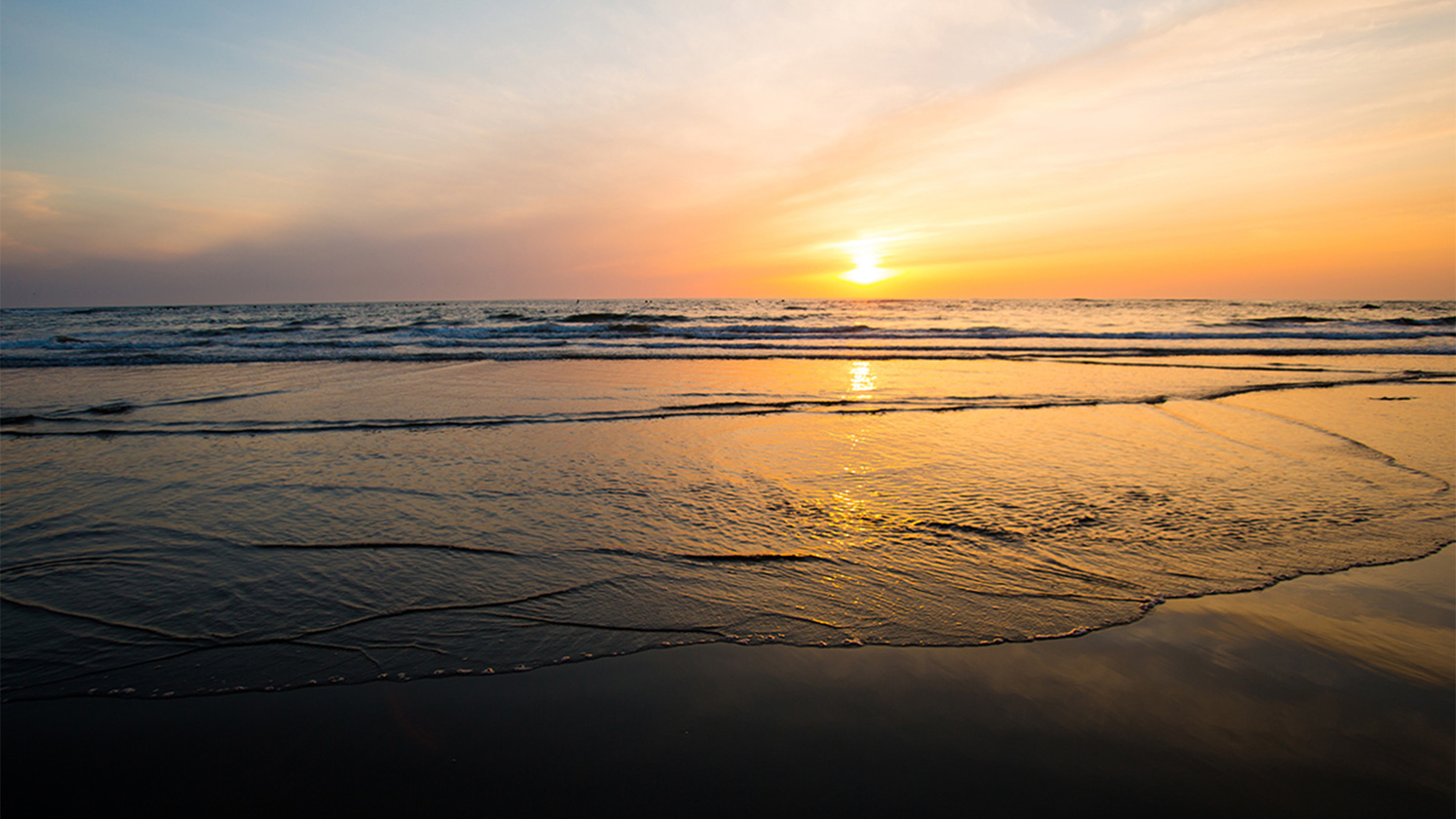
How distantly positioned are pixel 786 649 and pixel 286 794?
2010mm

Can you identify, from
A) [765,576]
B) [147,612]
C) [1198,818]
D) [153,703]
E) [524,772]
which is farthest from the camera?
[765,576]

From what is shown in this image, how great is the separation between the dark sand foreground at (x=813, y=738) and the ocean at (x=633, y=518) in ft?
0.64

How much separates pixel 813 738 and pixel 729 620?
3.00 ft

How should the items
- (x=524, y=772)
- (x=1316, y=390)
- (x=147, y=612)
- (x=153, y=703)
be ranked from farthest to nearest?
1. (x=1316, y=390)
2. (x=147, y=612)
3. (x=153, y=703)
4. (x=524, y=772)

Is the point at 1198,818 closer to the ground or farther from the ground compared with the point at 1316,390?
closer to the ground

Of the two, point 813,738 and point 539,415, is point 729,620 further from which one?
point 539,415

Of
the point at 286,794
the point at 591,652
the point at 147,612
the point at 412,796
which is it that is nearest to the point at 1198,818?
the point at 591,652

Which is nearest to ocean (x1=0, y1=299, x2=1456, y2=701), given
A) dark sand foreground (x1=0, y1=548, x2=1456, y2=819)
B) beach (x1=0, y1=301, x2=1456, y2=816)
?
beach (x1=0, y1=301, x2=1456, y2=816)

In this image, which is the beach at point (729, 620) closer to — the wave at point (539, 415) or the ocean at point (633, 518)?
the ocean at point (633, 518)

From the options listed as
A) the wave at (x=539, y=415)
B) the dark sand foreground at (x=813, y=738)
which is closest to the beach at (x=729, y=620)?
the dark sand foreground at (x=813, y=738)

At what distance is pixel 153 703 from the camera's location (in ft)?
8.68

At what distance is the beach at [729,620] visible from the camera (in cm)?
228

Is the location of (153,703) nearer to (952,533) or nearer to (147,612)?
(147,612)

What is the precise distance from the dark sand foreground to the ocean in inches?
7.7
